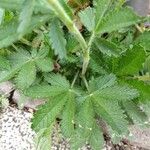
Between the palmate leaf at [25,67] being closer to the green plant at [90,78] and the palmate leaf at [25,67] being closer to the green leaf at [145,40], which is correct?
the green plant at [90,78]

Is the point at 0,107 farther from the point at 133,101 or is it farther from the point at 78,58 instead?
the point at 133,101

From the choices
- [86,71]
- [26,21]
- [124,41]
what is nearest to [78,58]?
[86,71]

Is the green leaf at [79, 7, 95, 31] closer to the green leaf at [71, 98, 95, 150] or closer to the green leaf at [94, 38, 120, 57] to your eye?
the green leaf at [94, 38, 120, 57]

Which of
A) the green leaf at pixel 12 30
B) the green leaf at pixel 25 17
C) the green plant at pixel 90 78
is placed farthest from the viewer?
the green plant at pixel 90 78

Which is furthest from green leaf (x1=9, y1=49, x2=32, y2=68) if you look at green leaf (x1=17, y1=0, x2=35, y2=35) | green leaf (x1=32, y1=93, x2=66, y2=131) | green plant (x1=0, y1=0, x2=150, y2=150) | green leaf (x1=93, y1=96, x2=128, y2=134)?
green leaf (x1=17, y1=0, x2=35, y2=35)

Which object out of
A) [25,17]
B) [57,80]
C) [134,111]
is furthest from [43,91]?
[25,17]

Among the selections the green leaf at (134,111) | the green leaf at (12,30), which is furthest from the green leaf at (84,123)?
the green leaf at (12,30)
